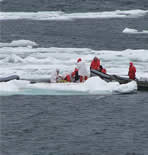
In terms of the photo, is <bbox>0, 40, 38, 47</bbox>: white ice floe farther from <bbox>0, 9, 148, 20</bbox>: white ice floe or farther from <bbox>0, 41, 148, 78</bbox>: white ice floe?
<bbox>0, 9, 148, 20</bbox>: white ice floe

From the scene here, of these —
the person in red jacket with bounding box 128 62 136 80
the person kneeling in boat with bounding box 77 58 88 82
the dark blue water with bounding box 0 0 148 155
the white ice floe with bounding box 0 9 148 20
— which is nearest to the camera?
the dark blue water with bounding box 0 0 148 155

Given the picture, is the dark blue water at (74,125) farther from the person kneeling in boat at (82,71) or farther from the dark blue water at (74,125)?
the person kneeling in boat at (82,71)

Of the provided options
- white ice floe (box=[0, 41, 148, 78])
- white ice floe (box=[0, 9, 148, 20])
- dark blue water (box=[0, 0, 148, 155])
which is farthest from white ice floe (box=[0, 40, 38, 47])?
dark blue water (box=[0, 0, 148, 155])

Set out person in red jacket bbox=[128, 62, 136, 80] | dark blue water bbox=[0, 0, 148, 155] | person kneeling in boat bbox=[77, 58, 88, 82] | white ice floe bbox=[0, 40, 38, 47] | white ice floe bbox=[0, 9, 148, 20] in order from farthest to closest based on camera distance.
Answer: white ice floe bbox=[0, 9, 148, 20]
white ice floe bbox=[0, 40, 38, 47]
person in red jacket bbox=[128, 62, 136, 80]
person kneeling in boat bbox=[77, 58, 88, 82]
dark blue water bbox=[0, 0, 148, 155]

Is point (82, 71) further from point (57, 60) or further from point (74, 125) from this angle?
point (57, 60)

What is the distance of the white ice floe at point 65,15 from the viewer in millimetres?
72938

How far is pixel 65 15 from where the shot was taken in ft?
246

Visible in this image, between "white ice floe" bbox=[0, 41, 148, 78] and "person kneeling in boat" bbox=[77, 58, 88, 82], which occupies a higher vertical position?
"person kneeling in boat" bbox=[77, 58, 88, 82]

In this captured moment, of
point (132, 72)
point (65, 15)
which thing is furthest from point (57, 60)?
point (65, 15)

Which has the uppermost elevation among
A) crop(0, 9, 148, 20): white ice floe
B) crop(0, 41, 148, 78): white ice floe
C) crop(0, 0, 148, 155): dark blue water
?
crop(0, 9, 148, 20): white ice floe

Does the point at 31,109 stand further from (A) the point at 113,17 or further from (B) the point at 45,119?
(A) the point at 113,17

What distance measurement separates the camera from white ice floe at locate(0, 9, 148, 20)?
2872 inches

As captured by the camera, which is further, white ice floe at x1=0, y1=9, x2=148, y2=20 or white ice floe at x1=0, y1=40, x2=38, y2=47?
white ice floe at x1=0, y1=9, x2=148, y2=20

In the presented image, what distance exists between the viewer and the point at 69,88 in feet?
111
